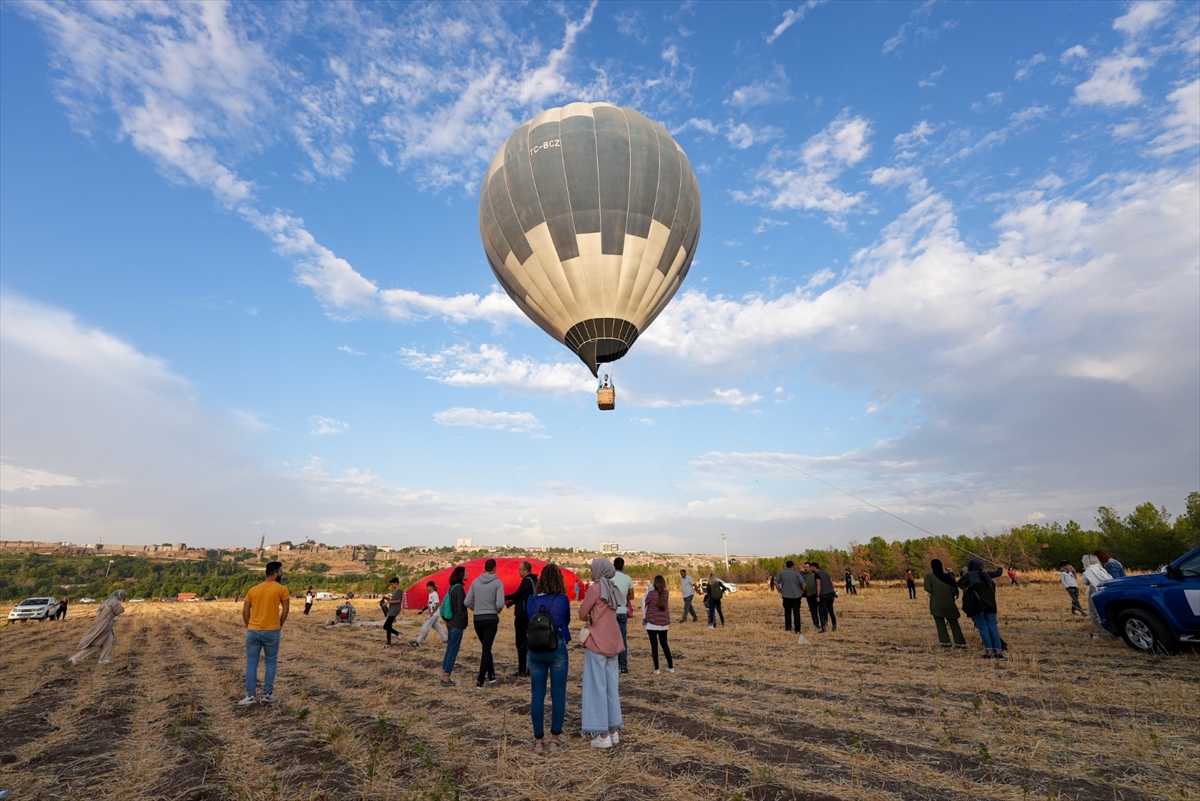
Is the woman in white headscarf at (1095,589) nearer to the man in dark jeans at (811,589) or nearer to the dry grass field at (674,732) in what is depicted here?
the dry grass field at (674,732)

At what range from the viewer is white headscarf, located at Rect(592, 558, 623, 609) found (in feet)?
20.2

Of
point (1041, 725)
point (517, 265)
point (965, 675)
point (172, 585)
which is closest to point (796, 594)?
point (965, 675)

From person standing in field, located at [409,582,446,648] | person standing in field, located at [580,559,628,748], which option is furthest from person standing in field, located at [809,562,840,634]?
person standing in field, located at [580,559,628,748]

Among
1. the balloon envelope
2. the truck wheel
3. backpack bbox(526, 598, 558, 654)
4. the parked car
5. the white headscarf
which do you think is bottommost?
the parked car

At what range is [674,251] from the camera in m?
20.3

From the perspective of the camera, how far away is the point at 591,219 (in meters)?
18.7

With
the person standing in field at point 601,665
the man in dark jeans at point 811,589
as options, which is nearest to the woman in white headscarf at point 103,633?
the person standing in field at point 601,665

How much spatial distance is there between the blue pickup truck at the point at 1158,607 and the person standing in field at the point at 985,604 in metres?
2.07

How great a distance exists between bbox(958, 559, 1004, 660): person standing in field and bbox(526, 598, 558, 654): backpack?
8615mm

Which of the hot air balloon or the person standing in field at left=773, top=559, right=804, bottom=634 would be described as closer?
the person standing in field at left=773, top=559, right=804, bottom=634

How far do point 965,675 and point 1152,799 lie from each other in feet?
16.8

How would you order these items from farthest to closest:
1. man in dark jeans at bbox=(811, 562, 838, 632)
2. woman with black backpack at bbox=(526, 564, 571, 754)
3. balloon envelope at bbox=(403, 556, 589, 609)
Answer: balloon envelope at bbox=(403, 556, 589, 609)
man in dark jeans at bbox=(811, 562, 838, 632)
woman with black backpack at bbox=(526, 564, 571, 754)

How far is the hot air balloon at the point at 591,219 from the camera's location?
18.8 m

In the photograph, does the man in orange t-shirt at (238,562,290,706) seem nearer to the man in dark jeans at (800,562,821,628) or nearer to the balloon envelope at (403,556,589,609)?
the man in dark jeans at (800,562,821,628)
